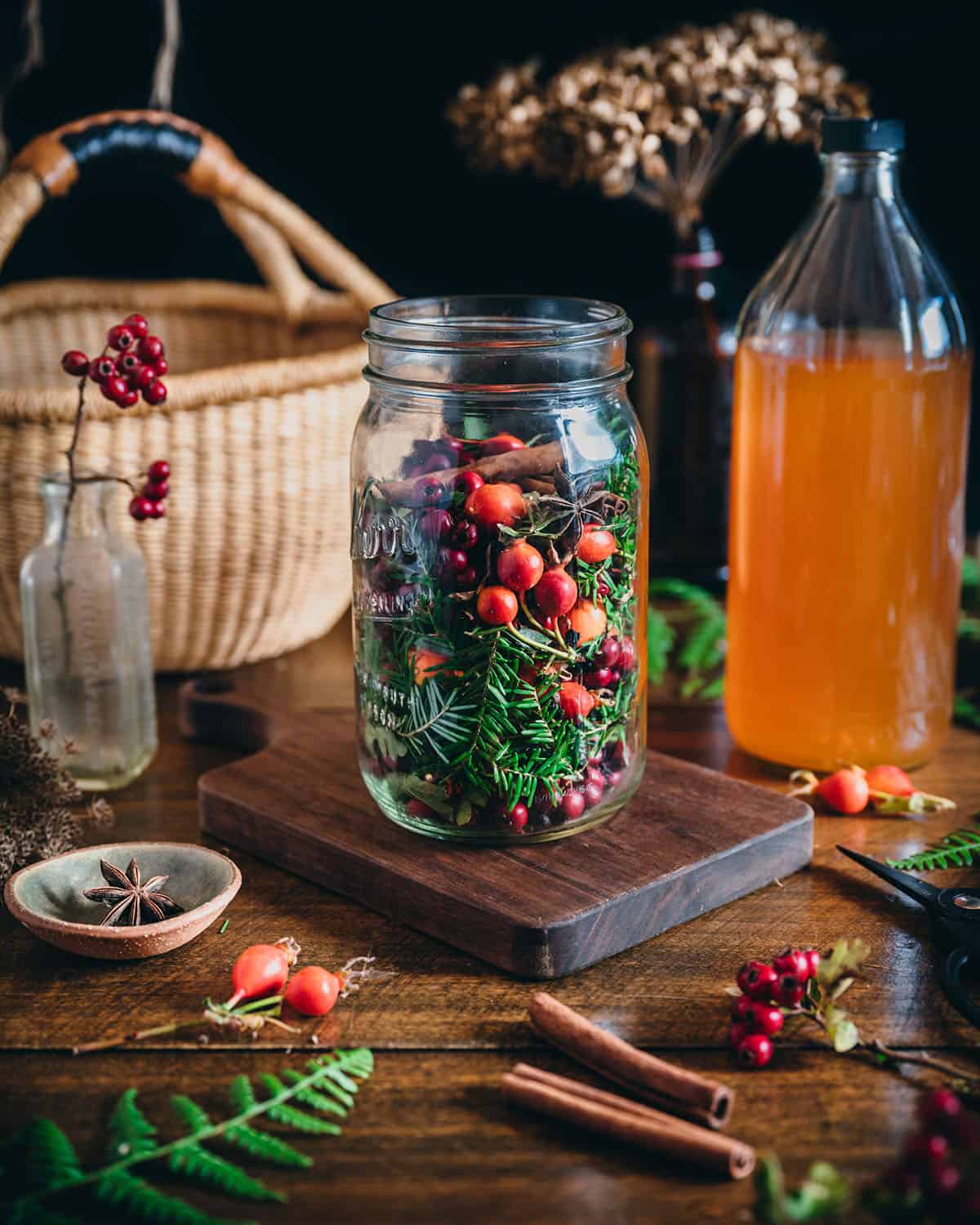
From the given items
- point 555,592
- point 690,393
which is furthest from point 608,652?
point 690,393

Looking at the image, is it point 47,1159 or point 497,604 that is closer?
point 47,1159

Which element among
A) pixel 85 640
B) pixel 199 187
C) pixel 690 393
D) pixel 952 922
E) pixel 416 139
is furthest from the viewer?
pixel 416 139

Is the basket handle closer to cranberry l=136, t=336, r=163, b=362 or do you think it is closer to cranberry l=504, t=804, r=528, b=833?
cranberry l=136, t=336, r=163, b=362

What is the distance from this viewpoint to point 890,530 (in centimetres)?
116

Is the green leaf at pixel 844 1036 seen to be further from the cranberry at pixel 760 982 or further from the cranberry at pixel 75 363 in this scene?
the cranberry at pixel 75 363

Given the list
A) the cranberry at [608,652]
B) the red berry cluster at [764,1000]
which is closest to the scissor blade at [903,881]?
the red berry cluster at [764,1000]

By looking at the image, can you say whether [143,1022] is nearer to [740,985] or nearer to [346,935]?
[346,935]

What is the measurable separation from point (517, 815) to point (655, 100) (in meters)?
0.91

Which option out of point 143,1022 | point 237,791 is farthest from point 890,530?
point 143,1022

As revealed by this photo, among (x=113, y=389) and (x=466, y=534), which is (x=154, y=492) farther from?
(x=466, y=534)

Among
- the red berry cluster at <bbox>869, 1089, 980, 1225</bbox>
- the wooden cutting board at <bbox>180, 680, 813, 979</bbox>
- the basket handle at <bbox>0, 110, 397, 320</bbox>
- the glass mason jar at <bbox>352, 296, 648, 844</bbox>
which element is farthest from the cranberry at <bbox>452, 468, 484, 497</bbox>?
the basket handle at <bbox>0, 110, 397, 320</bbox>

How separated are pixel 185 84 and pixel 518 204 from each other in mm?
459

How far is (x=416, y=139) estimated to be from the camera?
1.86m

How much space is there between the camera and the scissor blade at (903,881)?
958mm
